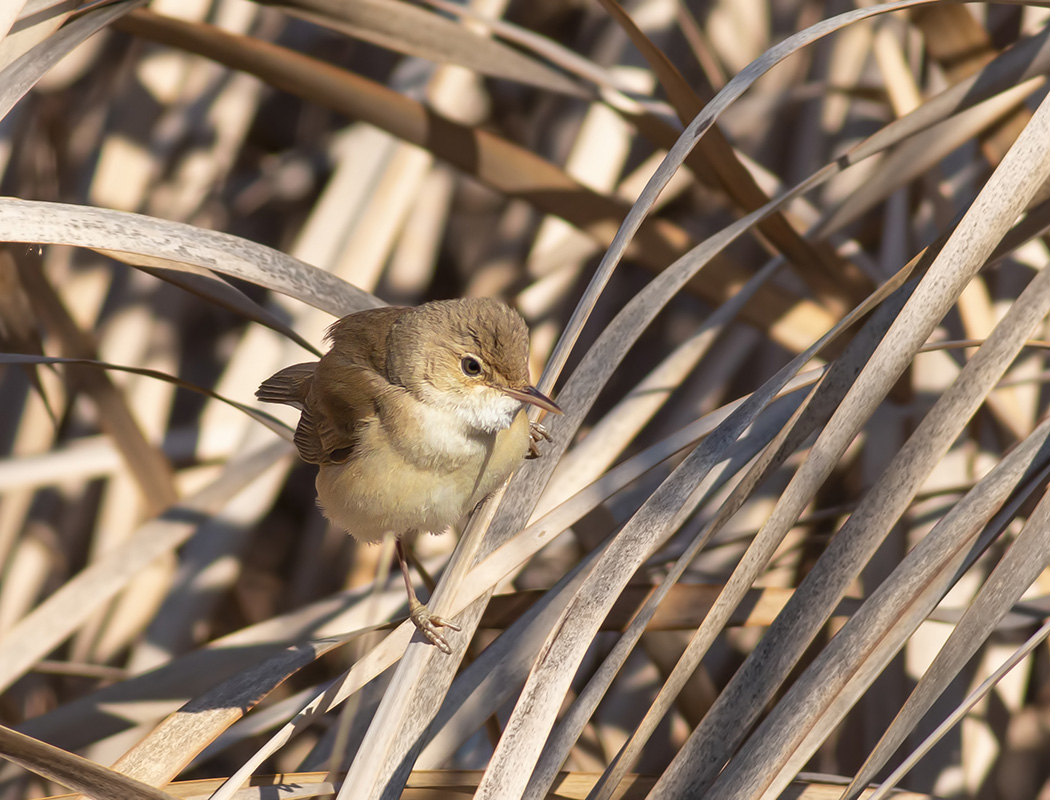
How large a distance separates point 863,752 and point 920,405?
83cm

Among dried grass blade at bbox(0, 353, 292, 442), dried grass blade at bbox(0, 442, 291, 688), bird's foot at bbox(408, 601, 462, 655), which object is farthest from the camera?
dried grass blade at bbox(0, 442, 291, 688)

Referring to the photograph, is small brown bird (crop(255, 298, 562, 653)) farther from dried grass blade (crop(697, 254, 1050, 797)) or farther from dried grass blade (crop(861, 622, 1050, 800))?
dried grass blade (crop(861, 622, 1050, 800))

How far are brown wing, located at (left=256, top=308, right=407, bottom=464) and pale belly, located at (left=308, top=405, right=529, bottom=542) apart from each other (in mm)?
105

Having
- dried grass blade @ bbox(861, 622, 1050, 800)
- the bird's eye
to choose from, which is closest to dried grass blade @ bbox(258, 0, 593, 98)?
the bird's eye

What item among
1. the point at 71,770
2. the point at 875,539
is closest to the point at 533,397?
the point at 875,539

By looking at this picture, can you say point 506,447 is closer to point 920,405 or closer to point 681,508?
point 681,508

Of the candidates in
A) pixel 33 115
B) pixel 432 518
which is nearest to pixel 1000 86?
pixel 432 518

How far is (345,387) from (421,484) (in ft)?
1.01

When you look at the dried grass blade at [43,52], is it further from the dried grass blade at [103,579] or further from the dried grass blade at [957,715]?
the dried grass blade at [957,715]

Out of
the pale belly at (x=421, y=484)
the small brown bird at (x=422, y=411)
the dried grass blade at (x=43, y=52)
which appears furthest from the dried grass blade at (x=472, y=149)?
the pale belly at (x=421, y=484)

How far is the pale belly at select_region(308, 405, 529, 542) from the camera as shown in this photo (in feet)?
5.50

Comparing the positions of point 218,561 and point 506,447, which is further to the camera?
point 218,561

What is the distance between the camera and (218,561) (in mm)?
2520

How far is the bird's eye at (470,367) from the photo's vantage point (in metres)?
1.74
